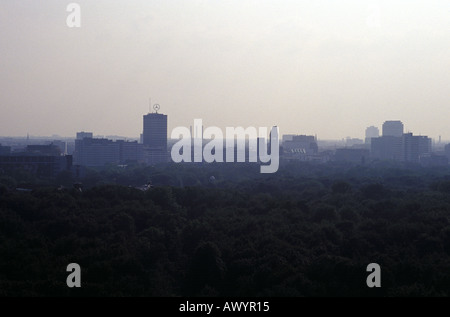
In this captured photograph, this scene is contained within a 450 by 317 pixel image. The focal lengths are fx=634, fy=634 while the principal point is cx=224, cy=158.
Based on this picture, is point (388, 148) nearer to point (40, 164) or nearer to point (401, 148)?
point (401, 148)

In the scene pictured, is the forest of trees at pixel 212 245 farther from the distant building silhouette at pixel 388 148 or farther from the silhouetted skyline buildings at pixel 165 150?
the distant building silhouette at pixel 388 148

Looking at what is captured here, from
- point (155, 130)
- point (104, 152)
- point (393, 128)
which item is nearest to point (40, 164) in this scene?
point (104, 152)

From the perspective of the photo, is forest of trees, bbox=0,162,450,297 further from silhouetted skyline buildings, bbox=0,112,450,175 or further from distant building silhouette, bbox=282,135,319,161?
distant building silhouette, bbox=282,135,319,161

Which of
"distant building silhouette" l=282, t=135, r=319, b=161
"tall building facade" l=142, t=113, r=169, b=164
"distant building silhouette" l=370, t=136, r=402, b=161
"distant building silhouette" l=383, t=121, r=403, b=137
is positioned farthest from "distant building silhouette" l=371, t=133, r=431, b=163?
"tall building facade" l=142, t=113, r=169, b=164

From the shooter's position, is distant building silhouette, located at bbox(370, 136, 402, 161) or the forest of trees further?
distant building silhouette, located at bbox(370, 136, 402, 161)
